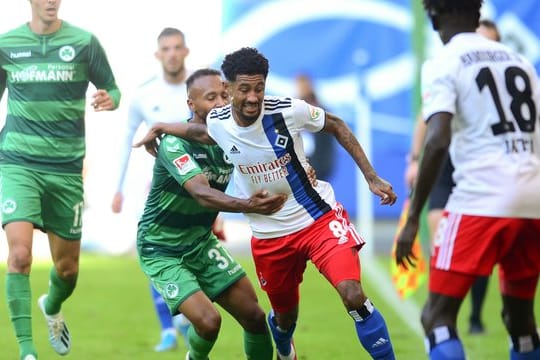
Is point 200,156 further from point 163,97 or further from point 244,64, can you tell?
point 163,97

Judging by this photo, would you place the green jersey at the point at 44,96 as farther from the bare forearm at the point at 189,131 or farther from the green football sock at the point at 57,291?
the bare forearm at the point at 189,131

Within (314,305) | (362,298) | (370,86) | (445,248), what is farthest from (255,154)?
(370,86)

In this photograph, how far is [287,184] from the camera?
25.1ft

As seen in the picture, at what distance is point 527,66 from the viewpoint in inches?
261

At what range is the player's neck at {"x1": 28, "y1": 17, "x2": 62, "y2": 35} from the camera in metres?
9.17

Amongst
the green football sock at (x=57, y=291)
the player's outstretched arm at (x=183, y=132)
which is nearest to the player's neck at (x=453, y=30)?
the player's outstretched arm at (x=183, y=132)

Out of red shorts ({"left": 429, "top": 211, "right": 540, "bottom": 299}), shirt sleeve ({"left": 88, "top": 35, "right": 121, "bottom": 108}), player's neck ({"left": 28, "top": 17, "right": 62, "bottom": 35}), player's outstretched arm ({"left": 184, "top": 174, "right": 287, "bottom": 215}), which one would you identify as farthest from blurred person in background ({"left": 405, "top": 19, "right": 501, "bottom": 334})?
red shorts ({"left": 429, "top": 211, "right": 540, "bottom": 299})

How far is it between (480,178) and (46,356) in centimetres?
472

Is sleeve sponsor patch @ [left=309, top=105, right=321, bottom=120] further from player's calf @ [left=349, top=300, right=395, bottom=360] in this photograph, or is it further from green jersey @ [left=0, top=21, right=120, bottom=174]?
green jersey @ [left=0, top=21, right=120, bottom=174]

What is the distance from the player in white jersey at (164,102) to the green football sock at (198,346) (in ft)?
7.91

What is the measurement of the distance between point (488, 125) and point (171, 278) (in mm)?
2432

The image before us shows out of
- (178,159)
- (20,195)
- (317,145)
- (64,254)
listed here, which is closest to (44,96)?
(20,195)

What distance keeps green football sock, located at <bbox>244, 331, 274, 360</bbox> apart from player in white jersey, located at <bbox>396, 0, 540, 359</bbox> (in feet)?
5.66

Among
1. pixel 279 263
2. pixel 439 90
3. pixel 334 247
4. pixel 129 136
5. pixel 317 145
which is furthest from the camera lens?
pixel 317 145
